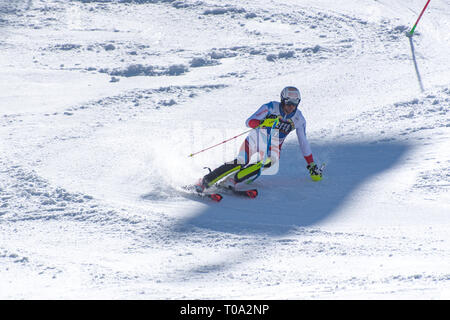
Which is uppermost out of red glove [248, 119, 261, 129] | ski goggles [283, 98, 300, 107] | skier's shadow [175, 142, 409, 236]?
ski goggles [283, 98, 300, 107]

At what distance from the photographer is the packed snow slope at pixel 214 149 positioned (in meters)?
6.34

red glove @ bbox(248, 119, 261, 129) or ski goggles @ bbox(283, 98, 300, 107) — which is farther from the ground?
ski goggles @ bbox(283, 98, 300, 107)

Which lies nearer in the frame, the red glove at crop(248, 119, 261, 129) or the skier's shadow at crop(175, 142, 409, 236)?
the skier's shadow at crop(175, 142, 409, 236)

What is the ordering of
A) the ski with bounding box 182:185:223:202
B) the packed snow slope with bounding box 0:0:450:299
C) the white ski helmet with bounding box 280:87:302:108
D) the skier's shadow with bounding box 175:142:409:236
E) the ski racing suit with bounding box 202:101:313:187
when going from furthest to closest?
1. the ski racing suit with bounding box 202:101:313:187
2. the white ski helmet with bounding box 280:87:302:108
3. the ski with bounding box 182:185:223:202
4. the skier's shadow with bounding box 175:142:409:236
5. the packed snow slope with bounding box 0:0:450:299

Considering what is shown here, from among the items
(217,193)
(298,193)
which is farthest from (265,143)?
(217,193)

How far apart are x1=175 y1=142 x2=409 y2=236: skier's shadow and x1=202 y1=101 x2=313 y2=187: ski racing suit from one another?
0.33m

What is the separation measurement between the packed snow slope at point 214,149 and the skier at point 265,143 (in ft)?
1.01

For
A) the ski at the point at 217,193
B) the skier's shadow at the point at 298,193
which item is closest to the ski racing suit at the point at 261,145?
the ski at the point at 217,193

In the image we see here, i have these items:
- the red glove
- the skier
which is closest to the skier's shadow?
the skier

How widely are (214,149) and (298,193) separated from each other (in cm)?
219

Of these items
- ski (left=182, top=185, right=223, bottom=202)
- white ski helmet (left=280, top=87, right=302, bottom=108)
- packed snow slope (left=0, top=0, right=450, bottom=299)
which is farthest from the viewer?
white ski helmet (left=280, top=87, right=302, bottom=108)

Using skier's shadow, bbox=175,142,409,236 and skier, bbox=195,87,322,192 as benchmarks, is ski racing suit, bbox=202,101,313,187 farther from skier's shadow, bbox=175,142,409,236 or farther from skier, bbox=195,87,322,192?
skier's shadow, bbox=175,142,409,236

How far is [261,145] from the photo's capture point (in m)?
8.77

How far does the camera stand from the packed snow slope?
634 cm
